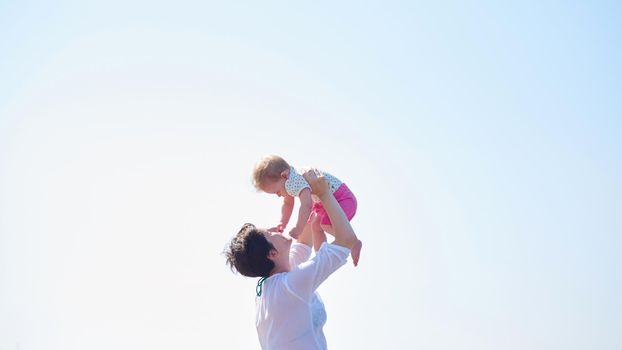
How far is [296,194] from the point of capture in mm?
6609

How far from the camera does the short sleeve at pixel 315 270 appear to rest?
16.1ft

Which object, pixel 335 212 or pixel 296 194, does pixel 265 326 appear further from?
pixel 296 194

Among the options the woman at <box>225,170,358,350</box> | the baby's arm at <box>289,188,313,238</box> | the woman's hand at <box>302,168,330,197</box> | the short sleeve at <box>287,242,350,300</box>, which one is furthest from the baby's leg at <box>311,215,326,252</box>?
Answer: the short sleeve at <box>287,242,350,300</box>

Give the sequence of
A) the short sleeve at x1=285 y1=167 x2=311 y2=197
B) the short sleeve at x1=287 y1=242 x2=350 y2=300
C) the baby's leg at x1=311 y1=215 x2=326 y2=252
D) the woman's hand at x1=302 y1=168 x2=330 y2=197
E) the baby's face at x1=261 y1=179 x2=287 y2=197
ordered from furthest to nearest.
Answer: the baby's face at x1=261 y1=179 x2=287 y2=197
the short sleeve at x1=285 y1=167 x2=311 y2=197
the baby's leg at x1=311 y1=215 x2=326 y2=252
the woman's hand at x1=302 y1=168 x2=330 y2=197
the short sleeve at x1=287 y1=242 x2=350 y2=300

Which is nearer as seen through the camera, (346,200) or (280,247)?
(280,247)

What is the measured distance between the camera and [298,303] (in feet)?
16.5

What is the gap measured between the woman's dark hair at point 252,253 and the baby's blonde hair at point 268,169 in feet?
5.73

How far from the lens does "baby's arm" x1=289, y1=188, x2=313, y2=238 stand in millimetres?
6324

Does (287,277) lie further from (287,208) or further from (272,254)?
(287,208)

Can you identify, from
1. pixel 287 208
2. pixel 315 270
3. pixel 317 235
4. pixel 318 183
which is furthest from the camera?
pixel 287 208

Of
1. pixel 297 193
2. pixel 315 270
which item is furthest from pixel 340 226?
pixel 297 193

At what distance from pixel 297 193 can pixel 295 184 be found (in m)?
0.10

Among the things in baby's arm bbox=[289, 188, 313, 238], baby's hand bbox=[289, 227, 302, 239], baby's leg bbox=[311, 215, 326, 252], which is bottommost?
baby's leg bbox=[311, 215, 326, 252]

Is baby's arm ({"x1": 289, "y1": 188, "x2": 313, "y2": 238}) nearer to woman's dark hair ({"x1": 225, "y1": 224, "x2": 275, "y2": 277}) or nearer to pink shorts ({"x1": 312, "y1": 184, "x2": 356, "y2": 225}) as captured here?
pink shorts ({"x1": 312, "y1": 184, "x2": 356, "y2": 225})
